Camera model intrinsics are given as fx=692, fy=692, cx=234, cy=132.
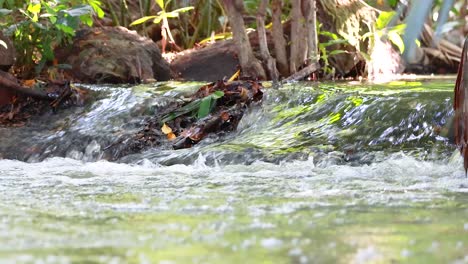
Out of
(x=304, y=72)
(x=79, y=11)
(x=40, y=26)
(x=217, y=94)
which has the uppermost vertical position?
(x=79, y=11)

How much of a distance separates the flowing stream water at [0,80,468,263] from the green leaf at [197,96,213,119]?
0.28m

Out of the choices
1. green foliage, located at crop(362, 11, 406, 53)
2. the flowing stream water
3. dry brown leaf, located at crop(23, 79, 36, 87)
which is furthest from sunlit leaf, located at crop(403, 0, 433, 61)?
green foliage, located at crop(362, 11, 406, 53)

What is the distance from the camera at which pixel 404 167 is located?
317cm

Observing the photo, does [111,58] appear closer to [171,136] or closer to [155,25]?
[155,25]

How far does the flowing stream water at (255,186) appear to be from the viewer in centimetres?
137

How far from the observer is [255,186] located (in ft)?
8.32

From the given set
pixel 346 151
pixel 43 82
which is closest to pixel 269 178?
pixel 346 151

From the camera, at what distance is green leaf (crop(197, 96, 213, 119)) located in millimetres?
4766

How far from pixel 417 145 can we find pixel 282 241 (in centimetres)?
246

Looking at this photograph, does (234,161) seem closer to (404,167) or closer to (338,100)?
(404,167)

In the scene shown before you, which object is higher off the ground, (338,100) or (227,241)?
(227,241)

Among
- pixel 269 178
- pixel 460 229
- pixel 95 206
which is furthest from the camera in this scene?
pixel 269 178

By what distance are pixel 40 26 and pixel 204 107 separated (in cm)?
186

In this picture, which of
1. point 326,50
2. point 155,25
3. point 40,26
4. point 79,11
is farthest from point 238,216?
point 155,25
